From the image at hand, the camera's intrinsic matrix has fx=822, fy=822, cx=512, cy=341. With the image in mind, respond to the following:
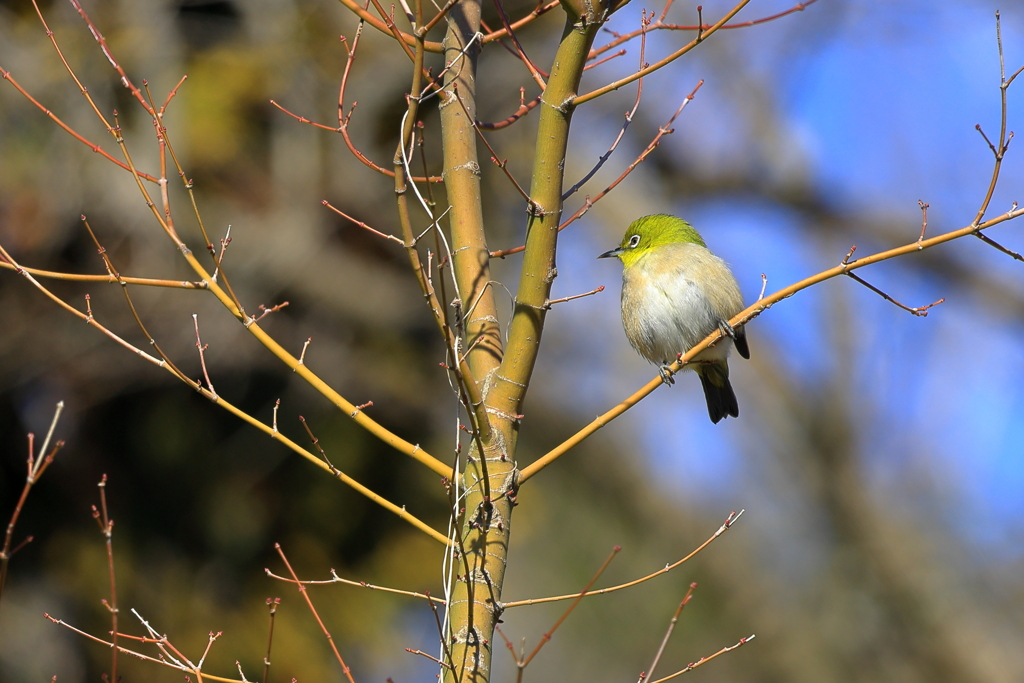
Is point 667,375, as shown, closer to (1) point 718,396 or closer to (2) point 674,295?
(2) point 674,295

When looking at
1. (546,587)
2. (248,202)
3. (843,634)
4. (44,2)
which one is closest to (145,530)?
(248,202)

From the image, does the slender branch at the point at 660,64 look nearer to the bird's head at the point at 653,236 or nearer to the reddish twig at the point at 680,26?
the reddish twig at the point at 680,26

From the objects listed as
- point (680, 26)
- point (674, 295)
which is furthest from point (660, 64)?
point (674, 295)

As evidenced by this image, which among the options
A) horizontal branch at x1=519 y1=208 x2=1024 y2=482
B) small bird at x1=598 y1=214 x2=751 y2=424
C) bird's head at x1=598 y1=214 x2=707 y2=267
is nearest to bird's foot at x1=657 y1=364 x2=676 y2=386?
horizontal branch at x1=519 y1=208 x2=1024 y2=482

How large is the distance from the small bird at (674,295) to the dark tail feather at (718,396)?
0.09ft

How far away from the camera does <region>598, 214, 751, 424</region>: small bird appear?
163 inches

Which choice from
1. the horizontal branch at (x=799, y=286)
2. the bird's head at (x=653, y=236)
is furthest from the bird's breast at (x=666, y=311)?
the horizontal branch at (x=799, y=286)

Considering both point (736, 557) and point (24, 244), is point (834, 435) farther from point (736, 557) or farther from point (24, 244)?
point (24, 244)

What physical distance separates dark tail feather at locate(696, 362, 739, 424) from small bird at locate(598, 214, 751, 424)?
3 centimetres

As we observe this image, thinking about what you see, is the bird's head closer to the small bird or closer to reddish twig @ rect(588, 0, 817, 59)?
the small bird

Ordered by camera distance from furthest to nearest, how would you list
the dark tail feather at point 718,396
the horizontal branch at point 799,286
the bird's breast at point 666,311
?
the dark tail feather at point 718,396
the bird's breast at point 666,311
the horizontal branch at point 799,286

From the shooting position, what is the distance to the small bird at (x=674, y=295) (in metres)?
4.15

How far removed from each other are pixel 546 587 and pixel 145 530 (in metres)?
7.69

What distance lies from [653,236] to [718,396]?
1016 mm
